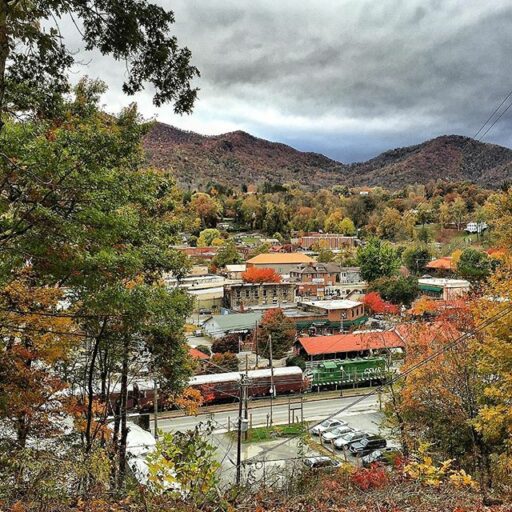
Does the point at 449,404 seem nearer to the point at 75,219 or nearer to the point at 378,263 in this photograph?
the point at 75,219

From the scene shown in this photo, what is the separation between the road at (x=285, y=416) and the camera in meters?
21.2

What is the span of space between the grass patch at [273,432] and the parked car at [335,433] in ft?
3.14

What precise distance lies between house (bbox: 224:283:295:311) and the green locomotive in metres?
19.1

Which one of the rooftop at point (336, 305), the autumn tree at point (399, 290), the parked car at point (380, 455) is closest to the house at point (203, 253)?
the autumn tree at point (399, 290)

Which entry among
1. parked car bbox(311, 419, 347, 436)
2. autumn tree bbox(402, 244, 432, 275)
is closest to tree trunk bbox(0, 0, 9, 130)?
parked car bbox(311, 419, 347, 436)

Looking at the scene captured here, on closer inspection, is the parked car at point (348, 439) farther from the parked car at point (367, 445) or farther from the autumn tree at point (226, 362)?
the autumn tree at point (226, 362)

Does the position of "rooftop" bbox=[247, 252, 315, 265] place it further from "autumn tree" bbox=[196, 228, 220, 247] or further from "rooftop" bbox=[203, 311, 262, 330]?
"autumn tree" bbox=[196, 228, 220, 247]

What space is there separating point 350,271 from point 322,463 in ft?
149

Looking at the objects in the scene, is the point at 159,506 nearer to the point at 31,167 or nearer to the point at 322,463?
the point at 31,167

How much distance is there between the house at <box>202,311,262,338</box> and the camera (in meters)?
35.1

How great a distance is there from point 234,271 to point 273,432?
37554 mm

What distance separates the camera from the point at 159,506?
15.1 ft

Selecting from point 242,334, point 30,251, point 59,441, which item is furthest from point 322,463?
point 242,334

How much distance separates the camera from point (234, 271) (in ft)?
186
